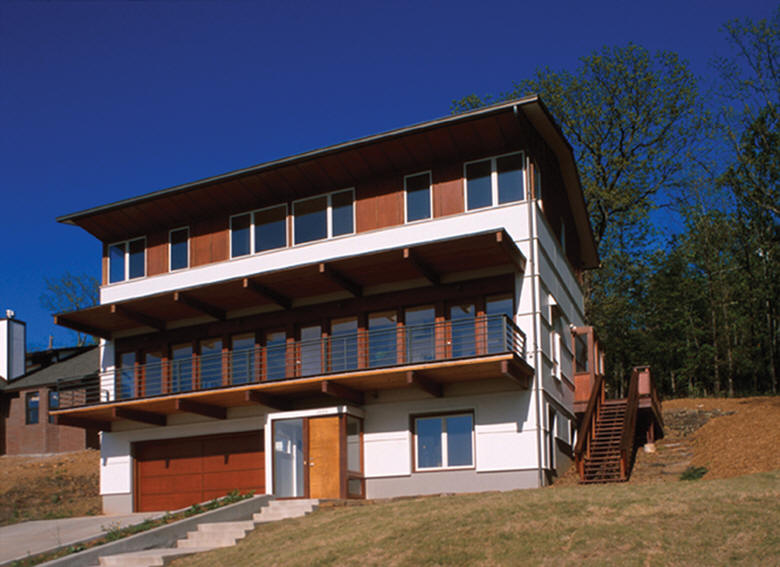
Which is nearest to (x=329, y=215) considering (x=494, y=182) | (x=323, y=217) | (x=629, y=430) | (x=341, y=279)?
(x=323, y=217)

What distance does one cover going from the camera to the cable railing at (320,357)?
74.6 ft

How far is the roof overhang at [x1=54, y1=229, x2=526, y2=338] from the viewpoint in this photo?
22.5 metres

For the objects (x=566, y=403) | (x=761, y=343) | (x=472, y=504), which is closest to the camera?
(x=472, y=504)

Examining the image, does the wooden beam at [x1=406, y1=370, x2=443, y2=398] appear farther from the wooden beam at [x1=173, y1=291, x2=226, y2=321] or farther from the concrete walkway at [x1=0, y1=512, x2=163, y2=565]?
the concrete walkway at [x1=0, y1=512, x2=163, y2=565]

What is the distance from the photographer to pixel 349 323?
25.0 m

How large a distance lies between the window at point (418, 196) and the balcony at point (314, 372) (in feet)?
10.2

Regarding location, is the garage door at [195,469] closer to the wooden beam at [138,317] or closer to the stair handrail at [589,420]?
the wooden beam at [138,317]

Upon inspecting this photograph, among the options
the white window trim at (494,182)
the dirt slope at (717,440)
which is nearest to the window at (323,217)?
the white window trim at (494,182)

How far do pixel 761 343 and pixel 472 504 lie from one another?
28.5 m

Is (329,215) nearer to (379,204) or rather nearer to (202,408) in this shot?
(379,204)

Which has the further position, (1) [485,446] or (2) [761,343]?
(2) [761,343]

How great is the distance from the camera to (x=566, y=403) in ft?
85.6

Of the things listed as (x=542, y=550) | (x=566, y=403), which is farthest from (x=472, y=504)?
(x=566, y=403)

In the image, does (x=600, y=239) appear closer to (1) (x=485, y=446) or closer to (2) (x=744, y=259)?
(2) (x=744, y=259)
